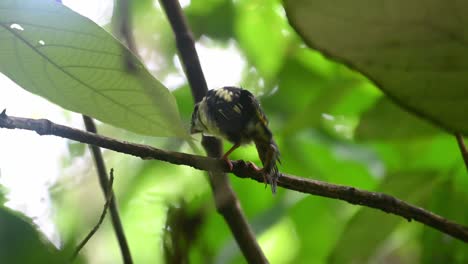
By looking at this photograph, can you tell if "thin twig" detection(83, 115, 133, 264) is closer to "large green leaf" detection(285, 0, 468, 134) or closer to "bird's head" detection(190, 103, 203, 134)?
"bird's head" detection(190, 103, 203, 134)

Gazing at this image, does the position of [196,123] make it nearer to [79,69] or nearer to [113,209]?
[113,209]

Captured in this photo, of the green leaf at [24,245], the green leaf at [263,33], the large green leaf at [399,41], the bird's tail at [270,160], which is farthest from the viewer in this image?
the green leaf at [263,33]

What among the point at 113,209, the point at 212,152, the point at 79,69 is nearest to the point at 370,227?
the point at 212,152

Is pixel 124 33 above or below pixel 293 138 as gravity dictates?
above

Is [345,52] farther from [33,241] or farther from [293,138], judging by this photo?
[293,138]

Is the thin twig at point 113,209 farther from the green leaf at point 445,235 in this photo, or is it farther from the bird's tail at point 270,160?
the green leaf at point 445,235

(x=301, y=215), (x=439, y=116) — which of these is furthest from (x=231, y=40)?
(x=439, y=116)

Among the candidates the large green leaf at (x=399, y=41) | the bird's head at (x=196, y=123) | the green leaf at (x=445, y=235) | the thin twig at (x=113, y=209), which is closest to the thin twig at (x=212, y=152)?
the bird's head at (x=196, y=123)
